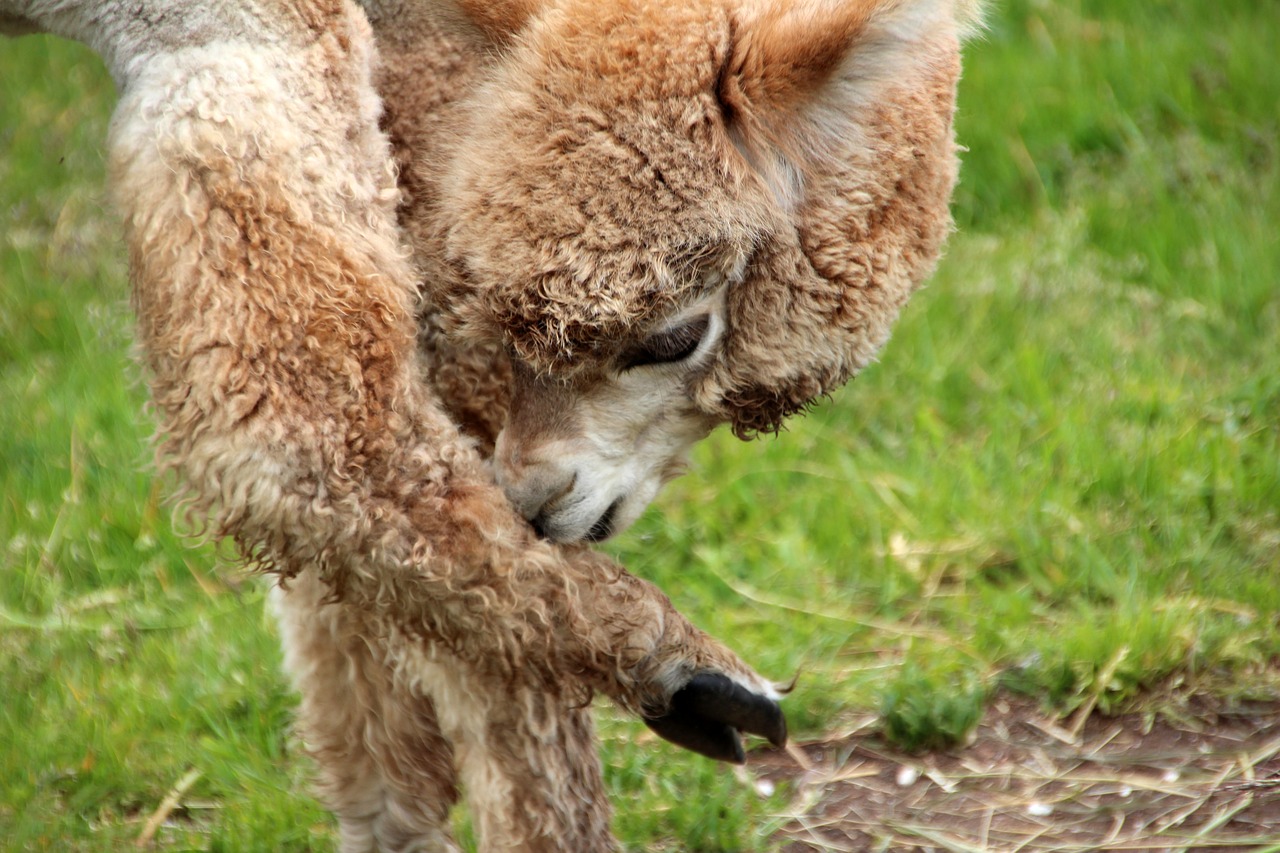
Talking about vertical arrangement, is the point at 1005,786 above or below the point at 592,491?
below

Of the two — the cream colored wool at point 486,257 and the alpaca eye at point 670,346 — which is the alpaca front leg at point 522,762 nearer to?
the cream colored wool at point 486,257

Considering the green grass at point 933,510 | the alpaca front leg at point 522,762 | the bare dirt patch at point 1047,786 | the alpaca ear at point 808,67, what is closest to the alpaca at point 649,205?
the alpaca ear at point 808,67

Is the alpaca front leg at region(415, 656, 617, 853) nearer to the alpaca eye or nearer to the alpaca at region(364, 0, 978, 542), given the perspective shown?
the alpaca at region(364, 0, 978, 542)

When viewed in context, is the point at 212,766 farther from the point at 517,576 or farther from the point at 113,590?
the point at 517,576

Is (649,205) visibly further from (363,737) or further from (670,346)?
(363,737)

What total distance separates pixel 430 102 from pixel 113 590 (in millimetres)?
2441

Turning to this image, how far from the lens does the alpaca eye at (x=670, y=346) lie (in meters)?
2.56

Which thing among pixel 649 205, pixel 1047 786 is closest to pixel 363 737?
pixel 649 205

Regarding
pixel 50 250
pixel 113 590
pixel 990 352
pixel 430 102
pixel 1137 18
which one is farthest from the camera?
pixel 1137 18

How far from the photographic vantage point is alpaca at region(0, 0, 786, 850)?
2.19m

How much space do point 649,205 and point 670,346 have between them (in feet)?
1.00

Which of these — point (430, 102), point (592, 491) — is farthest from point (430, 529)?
point (430, 102)

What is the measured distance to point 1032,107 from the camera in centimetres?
596

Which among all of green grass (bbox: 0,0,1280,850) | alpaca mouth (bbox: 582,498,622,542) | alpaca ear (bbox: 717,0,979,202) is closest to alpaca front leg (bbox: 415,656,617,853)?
alpaca mouth (bbox: 582,498,622,542)
